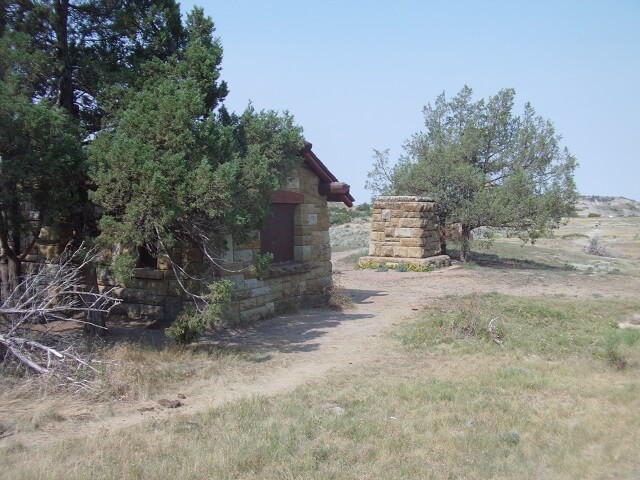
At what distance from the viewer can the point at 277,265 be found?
41.6 ft

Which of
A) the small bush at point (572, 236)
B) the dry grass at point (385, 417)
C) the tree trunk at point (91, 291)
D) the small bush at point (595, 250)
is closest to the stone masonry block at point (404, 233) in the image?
the dry grass at point (385, 417)

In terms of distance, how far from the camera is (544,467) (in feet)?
16.8

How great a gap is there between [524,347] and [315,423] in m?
4.89

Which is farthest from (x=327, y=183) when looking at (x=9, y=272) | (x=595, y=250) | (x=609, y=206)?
(x=609, y=206)

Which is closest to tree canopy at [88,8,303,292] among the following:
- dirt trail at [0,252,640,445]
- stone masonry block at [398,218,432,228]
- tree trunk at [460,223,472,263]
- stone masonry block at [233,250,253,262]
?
stone masonry block at [233,250,253,262]

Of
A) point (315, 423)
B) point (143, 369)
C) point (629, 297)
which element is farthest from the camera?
point (629, 297)

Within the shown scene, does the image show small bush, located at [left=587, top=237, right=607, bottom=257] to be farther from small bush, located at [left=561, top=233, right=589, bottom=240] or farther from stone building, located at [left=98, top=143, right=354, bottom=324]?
stone building, located at [left=98, top=143, right=354, bottom=324]

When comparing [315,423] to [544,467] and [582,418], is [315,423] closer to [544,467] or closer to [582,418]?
[544,467]

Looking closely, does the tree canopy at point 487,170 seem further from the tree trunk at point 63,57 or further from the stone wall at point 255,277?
the tree trunk at point 63,57

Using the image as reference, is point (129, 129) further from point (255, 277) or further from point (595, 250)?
point (595, 250)

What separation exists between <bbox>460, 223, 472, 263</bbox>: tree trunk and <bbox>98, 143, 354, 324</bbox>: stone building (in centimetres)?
844

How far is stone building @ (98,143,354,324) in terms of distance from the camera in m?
10.8

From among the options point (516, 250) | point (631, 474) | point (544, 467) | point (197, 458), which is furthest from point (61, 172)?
point (516, 250)

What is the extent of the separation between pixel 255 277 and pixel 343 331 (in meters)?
2.00
